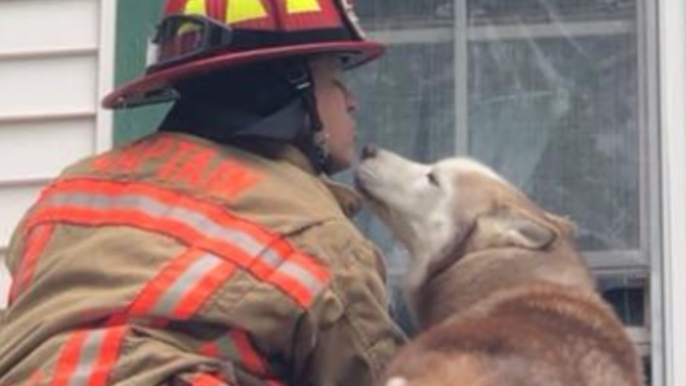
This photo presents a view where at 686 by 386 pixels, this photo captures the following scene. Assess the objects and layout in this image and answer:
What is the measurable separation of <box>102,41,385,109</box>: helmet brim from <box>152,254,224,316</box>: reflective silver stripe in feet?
1.18

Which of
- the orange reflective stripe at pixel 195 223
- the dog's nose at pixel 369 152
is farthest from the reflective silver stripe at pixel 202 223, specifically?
the dog's nose at pixel 369 152

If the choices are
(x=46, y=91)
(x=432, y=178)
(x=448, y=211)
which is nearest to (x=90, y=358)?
(x=448, y=211)

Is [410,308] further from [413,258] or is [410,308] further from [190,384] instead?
[190,384]

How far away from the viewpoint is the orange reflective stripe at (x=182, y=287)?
391cm

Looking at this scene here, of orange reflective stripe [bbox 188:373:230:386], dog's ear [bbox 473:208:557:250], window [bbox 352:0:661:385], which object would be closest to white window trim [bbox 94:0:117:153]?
window [bbox 352:0:661:385]

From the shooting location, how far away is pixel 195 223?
4.01 meters

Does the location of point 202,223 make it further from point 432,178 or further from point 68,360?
point 432,178

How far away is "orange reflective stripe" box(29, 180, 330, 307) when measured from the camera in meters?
3.96

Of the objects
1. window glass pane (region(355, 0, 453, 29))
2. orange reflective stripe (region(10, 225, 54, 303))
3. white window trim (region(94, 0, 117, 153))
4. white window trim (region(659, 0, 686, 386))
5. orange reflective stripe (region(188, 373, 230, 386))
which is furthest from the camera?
window glass pane (region(355, 0, 453, 29))

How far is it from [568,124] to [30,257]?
1.86 metres

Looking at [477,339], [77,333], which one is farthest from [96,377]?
[477,339]

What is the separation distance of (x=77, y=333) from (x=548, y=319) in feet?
2.73

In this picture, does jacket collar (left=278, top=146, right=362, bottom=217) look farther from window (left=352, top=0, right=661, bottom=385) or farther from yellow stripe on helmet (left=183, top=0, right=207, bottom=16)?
window (left=352, top=0, right=661, bottom=385)

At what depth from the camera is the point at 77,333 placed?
154 inches
